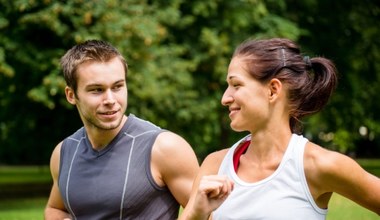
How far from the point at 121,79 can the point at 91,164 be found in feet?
1.57

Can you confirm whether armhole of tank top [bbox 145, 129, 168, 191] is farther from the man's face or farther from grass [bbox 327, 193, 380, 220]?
grass [bbox 327, 193, 380, 220]

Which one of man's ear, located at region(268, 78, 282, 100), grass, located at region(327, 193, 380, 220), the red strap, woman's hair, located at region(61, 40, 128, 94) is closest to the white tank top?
the red strap

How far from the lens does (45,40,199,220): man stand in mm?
3875

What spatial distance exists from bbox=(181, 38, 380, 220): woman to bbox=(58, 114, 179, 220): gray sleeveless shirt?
832mm

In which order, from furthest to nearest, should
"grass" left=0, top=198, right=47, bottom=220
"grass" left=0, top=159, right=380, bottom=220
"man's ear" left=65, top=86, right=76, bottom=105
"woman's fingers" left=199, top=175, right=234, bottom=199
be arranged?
"grass" left=0, top=198, right=47, bottom=220 < "grass" left=0, top=159, right=380, bottom=220 < "man's ear" left=65, top=86, right=76, bottom=105 < "woman's fingers" left=199, top=175, right=234, bottom=199

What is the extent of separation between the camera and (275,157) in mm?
3064

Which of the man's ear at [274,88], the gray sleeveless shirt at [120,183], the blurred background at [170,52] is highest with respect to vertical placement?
the man's ear at [274,88]

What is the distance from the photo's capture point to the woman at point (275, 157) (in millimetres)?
2883

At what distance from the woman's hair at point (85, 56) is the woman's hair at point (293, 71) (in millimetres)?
1029

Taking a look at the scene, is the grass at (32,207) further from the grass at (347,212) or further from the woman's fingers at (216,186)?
the woman's fingers at (216,186)

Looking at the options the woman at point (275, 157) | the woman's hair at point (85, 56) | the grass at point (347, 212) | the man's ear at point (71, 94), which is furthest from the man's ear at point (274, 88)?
the grass at point (347, 212)

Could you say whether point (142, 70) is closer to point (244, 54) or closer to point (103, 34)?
point (103, 34)

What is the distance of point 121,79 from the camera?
395 centimetres

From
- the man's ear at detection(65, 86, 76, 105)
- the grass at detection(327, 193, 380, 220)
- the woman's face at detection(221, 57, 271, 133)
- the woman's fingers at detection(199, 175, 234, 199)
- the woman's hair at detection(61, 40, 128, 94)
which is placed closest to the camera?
the woman's fingers at detection(199, 175, 234, 199)
